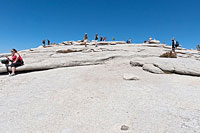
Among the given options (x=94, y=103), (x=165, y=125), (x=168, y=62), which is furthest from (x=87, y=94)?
(x=168, y=62)

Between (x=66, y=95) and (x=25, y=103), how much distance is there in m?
1.99

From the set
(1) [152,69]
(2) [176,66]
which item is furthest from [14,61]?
(2) [176,66]

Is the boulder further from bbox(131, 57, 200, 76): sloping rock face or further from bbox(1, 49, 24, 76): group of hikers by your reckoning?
bbox(1, 49, 24, 76): group of hikers

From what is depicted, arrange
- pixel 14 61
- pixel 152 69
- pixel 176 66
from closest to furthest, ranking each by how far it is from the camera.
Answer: pixel 152 69 → pixel 176 66 → pixel 14 61

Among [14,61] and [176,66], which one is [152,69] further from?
[14,61]

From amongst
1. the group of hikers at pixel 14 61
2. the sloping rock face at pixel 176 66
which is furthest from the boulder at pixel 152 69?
the group of hikers at pixel 14 61

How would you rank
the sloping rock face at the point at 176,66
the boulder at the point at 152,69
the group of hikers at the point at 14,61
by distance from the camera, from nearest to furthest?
the sloping rock face at the point at 176,66 → the boulder at the point at 152,69 → the group of hikers at the point at 14,61

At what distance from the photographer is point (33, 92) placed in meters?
6.57

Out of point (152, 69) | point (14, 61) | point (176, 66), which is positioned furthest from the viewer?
point (14, 61)

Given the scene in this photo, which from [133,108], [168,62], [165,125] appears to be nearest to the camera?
[165,125]

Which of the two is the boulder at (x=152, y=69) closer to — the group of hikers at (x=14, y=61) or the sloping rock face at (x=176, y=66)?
the sloping rock face at (x=176, y=66)

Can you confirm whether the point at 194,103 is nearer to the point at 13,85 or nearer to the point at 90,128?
the point at 90,128

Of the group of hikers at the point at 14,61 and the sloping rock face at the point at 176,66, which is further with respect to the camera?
the group of hikers at the point at 14,61

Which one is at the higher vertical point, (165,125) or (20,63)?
(20,63)
